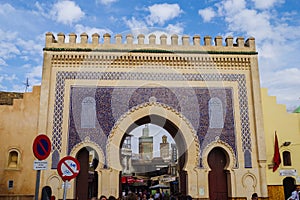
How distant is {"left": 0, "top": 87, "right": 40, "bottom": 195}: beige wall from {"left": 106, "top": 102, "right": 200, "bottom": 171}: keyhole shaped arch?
2.53 meters

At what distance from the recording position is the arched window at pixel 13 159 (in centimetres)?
1042

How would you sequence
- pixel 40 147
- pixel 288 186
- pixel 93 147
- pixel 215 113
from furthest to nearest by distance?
pixel 288 186 → pixel 215 113 → pixel 93 147 → pixel 40 147

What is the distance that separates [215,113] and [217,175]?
6.76ft

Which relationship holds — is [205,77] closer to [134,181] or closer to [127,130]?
[127,130]

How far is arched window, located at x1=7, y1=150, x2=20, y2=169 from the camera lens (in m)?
10.4

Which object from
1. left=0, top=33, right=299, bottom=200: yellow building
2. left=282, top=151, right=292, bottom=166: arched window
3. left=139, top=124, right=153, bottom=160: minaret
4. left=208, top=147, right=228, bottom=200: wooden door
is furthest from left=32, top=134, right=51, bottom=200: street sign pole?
left=139, top=124, right=153, bottom=160: minaret

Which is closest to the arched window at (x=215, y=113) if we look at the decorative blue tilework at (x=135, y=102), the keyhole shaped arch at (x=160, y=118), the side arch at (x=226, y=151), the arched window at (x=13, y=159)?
the decorative blue tilework at (x=135, y=102)

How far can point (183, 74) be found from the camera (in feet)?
36.8

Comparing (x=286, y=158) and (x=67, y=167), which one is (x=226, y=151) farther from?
(x=67, y=167)

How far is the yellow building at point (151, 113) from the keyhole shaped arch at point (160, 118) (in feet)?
0.11

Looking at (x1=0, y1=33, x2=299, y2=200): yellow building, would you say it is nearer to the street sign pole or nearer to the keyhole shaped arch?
the keyhole shaped arch

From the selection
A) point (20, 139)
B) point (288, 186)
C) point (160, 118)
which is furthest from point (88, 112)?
point (288, 186)

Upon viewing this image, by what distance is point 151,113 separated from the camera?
10789 millimetres

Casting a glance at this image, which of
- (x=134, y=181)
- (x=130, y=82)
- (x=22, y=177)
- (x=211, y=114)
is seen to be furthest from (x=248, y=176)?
(x=134, y=181)
